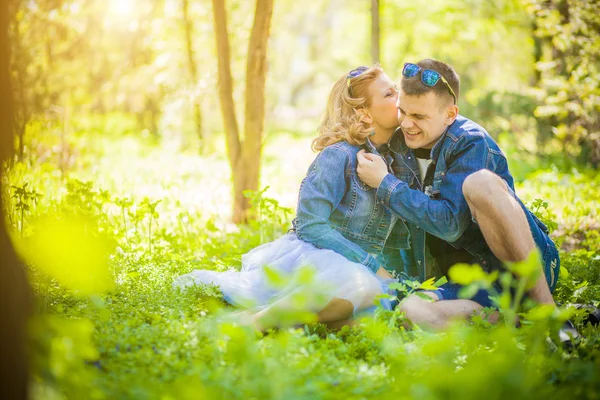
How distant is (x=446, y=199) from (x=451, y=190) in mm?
59

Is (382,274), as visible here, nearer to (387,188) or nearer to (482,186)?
(387,188)

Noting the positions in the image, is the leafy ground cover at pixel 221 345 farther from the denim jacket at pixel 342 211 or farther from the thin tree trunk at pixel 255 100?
the thin tree trunk at pixel 255 100

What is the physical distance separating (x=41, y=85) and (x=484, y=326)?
8.74 metres

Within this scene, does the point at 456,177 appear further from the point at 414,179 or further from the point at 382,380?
the point at 382,380

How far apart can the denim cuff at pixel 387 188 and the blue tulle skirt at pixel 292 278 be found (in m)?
0.43

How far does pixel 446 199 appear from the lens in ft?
10.9

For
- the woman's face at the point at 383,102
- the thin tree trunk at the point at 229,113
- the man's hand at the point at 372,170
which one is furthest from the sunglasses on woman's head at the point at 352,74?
the thin tree trunk at the point at 229,113

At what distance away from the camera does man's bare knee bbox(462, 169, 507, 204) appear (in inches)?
121

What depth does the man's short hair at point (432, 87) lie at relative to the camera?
134 inches

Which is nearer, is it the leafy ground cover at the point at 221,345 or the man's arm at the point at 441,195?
the leafy ground cover at the point at 221,345

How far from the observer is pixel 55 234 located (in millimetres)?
2469

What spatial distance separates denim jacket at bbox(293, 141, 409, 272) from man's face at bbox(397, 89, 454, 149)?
24 cm

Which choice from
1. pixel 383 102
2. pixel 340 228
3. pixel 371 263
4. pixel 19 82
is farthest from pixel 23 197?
pixel 19 82

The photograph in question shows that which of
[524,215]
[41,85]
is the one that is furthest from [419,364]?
[41,85]
